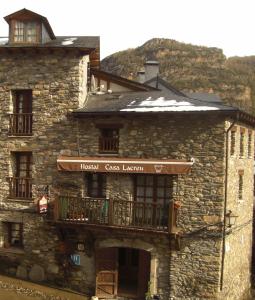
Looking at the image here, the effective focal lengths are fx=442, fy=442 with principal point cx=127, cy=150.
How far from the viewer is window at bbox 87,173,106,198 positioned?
696 inches

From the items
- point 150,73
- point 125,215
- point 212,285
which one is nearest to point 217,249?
point 212,285

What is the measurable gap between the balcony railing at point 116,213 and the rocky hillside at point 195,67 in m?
51.7

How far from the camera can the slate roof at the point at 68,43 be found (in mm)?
17720

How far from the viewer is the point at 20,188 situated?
1875 centimetres

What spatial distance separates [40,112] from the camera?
18219 mm

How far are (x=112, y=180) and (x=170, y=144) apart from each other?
2.69 meters

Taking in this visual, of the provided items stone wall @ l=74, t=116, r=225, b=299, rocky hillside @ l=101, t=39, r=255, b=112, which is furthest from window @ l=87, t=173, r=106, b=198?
rocky hillside @ l=101, t=39, r=255, b=112

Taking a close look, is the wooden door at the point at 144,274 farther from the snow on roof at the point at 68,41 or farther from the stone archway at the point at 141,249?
the snow on roof at the point at 68,41

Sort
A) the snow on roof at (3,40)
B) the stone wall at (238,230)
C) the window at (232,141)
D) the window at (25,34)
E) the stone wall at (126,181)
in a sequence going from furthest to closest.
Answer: the snow on roof at (3,40) < the window at (25,34) < the stone wall at (238,230) < the window at (232,141) < the stone wall at (126,181)

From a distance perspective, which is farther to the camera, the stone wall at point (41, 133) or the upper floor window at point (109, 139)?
the stone wall at point (41, 133)

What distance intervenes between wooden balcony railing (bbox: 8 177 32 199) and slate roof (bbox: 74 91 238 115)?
3855 mm

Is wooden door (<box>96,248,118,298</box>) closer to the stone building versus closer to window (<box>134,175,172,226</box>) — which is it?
the stone building

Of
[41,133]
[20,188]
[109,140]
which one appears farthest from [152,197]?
[20,188]

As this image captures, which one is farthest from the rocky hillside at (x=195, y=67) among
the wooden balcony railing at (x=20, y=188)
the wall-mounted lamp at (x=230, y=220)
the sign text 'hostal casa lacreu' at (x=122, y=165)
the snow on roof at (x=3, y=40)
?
the sign text 'hostal casa lacreu' at (x=122, y=165)
